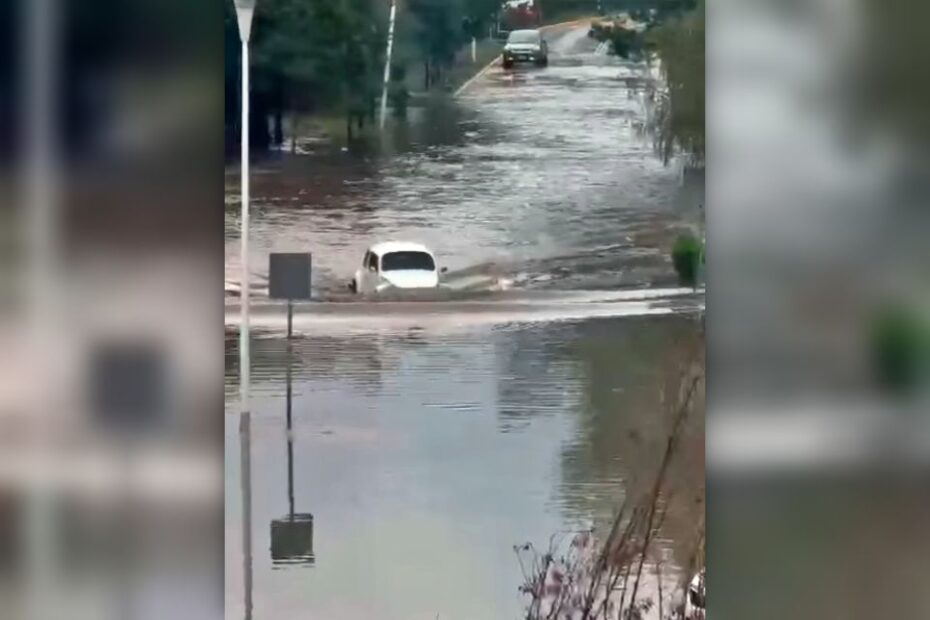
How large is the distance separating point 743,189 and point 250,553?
1.58 meters

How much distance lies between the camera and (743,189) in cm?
304

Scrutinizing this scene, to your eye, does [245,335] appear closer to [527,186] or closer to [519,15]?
[527,186]

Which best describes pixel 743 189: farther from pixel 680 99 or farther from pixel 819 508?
pixel 819 508

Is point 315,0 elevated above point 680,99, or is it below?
above

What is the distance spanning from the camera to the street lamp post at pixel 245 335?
2.89 meters

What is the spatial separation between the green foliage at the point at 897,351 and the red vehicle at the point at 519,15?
1210 mm

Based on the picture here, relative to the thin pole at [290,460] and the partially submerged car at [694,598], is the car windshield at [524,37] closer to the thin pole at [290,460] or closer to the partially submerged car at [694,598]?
the thin pole at [290,460]

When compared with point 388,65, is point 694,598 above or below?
below

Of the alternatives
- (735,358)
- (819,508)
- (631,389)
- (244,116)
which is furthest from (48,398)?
(819,508)

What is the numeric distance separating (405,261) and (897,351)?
1348 millimetres

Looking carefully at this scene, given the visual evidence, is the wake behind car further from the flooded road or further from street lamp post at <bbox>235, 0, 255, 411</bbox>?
street lamp post at <bbox>235, 0, 255, 411</bbox>

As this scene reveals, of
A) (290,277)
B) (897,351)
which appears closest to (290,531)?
(290,277)

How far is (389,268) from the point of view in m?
2.97

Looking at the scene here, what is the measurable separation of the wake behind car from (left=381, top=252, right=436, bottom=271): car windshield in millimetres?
543
